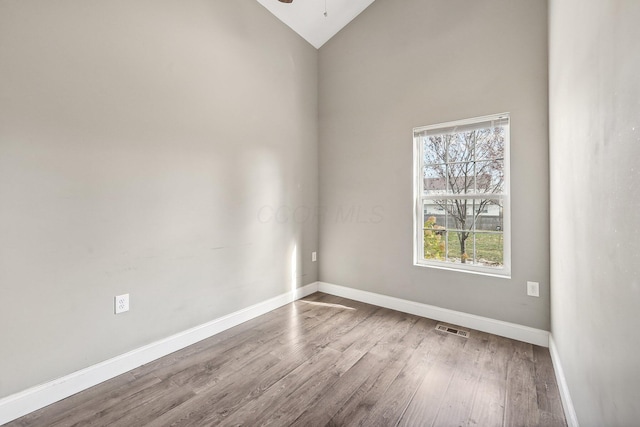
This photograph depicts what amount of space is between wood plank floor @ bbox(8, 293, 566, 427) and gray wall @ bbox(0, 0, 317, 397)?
33cm

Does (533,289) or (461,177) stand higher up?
(461,177)

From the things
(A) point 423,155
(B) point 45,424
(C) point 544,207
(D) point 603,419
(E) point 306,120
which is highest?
(E) point 306,120

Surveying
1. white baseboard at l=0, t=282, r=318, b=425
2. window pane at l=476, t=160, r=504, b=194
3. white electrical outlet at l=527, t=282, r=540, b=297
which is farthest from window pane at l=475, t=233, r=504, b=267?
white baseboard at l=0, t=282, r=318, b=425

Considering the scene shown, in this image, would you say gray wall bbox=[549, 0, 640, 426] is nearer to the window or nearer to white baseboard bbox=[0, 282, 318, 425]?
the window

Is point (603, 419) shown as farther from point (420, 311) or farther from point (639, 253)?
point (420, 311)

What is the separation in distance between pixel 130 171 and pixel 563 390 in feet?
9.93

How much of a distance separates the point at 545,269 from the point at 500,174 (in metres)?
0.86

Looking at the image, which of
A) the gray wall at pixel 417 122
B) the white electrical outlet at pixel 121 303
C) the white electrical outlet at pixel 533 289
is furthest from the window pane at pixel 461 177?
the white electrical outlet at pixel 121 303

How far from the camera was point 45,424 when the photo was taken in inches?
60.8

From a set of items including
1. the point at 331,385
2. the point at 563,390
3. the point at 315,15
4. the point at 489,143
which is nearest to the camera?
the point at 563,390

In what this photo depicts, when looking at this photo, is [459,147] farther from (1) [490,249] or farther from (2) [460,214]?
(1) [490,249]

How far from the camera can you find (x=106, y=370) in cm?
191

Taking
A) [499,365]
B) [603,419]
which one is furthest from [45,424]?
[499,365]

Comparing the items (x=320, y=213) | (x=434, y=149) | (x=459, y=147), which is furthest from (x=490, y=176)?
(x=320, y=213)
